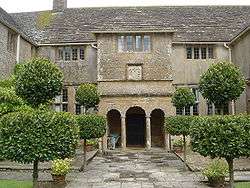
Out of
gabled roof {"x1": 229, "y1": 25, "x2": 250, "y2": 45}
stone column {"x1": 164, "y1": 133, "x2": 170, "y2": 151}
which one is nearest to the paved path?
stone column {"x1": 164, "y1": 133, "x2": 170, "y2": 151}

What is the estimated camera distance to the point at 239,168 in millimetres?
16797

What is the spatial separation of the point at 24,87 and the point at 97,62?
49.9 ft

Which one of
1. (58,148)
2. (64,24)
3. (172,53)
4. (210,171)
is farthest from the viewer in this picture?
(64,24)

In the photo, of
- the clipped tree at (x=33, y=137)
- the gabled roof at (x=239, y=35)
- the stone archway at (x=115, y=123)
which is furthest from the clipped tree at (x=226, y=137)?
the stone archway at (x=115, y=123)

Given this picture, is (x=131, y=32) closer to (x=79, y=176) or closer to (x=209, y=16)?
(x=209, y=16)

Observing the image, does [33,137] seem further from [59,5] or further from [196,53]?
[59,5]

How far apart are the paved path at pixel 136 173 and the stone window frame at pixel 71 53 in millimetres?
9281

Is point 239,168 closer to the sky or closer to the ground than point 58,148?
closer to the ground

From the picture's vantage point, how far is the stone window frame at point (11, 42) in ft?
80.8

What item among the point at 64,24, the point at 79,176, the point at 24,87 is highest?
the point at 64,24

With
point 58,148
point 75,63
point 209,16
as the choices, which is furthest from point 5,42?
point 209,16

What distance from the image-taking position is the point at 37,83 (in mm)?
11773

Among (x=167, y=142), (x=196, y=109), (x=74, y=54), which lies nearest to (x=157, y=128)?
(x=167, y=142)

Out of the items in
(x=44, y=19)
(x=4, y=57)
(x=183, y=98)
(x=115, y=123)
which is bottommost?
(x=115, y=123)
